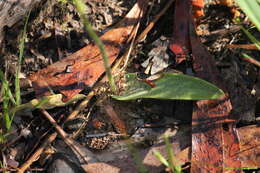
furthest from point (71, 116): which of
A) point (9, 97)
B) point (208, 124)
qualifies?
point (208, 124)

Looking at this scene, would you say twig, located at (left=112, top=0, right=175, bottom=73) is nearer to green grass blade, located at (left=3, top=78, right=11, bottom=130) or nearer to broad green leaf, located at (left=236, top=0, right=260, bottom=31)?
green grass blade, located at (left=3, top=78, right=11, bottom=130)

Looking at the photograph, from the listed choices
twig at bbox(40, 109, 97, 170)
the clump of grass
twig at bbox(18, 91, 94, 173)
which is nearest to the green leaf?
twig at bbox(18, 91, 94, 173)

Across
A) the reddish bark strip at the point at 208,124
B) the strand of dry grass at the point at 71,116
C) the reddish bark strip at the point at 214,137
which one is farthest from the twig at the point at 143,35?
the reddish bark strip at the point at 214,137

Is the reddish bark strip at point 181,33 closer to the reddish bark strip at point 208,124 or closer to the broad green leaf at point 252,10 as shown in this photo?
the reddish bark strip at point 208,124

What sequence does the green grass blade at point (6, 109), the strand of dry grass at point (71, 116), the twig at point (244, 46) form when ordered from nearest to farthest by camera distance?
the green grass blade at point (6, 109)
the strand of dry grass at point (71, 116)
the twig at point (244, 46)

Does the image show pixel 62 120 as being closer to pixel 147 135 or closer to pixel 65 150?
pixel 65 150

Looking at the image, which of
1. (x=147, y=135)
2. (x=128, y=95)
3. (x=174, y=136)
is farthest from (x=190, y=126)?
(x=128, y=95)

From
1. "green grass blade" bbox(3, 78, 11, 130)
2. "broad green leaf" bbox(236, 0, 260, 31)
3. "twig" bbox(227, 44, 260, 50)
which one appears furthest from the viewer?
"twig" bbox(227, 44, 260, 50)
